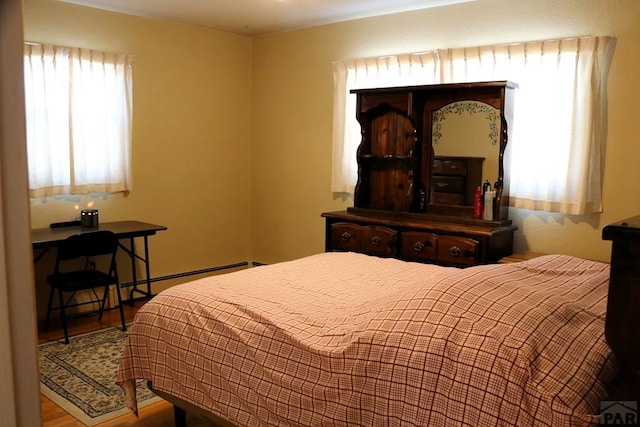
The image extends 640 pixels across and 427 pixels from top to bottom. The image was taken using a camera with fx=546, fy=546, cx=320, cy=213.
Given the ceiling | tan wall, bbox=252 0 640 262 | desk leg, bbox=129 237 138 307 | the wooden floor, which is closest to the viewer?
the wooden floor

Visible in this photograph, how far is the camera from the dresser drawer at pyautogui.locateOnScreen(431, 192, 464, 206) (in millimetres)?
3906

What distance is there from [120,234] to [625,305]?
11.5 feet

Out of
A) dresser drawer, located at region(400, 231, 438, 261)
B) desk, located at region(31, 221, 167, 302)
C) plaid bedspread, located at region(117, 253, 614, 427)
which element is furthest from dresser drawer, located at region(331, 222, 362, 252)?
plaid bedspread, located at region(117, 253, 614, 427)

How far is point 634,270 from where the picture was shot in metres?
1.29

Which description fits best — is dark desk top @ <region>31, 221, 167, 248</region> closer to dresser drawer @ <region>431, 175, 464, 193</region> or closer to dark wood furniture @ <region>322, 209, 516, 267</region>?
dark wood furniture @ <region>322, 209, 516, 267</region>

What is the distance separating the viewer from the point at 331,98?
16.0 ft

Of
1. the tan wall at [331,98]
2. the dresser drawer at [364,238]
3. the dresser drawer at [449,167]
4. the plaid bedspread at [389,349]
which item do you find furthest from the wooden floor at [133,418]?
the tan wall at [331,98]

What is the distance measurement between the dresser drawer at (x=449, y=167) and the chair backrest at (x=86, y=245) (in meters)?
2.39

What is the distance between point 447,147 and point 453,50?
0.72m

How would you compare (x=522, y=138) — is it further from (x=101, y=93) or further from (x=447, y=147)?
(x=101, y=93)

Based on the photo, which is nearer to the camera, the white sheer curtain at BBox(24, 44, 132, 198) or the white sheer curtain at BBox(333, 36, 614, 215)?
the white sheer curtain at BBox(333, 36, 614, 215)

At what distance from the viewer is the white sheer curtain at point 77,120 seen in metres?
4.02

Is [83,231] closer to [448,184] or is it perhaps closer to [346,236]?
[346,236]

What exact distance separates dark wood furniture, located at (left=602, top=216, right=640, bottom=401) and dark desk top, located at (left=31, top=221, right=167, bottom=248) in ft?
11.1
